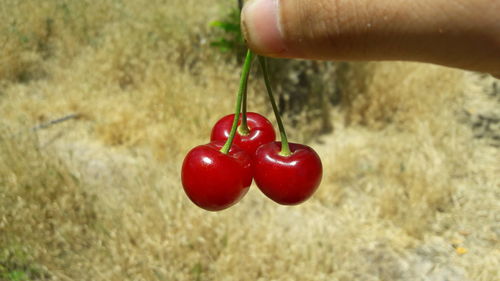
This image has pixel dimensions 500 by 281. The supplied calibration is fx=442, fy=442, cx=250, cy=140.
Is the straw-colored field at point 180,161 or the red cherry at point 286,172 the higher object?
the red cherry at point 286,172

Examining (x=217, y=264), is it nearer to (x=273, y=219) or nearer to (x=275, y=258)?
(x=275, y=258)

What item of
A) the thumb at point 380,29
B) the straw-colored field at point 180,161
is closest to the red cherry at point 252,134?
the thumb at point 380,29

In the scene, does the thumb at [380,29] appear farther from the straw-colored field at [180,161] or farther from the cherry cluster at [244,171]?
the straw-colored field at [180,161]

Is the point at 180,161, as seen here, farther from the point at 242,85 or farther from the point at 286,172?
the point at 242,85

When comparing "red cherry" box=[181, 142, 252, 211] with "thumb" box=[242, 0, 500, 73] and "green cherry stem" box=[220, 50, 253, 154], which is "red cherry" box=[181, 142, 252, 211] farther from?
"thumb" box=[242, 0, 500, 73]

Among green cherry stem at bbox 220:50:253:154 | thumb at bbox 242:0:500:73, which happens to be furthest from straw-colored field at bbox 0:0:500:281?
thumb at bbox 242:0:500:73

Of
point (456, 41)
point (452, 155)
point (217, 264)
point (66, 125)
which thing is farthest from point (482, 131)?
point (66, 125)
